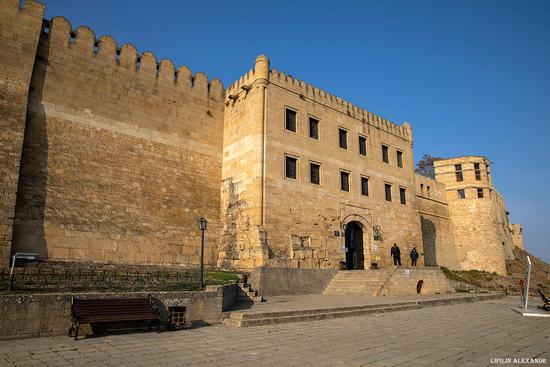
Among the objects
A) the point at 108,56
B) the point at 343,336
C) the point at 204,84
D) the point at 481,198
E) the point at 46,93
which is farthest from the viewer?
the point at 481,198

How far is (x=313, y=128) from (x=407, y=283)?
8891 mm

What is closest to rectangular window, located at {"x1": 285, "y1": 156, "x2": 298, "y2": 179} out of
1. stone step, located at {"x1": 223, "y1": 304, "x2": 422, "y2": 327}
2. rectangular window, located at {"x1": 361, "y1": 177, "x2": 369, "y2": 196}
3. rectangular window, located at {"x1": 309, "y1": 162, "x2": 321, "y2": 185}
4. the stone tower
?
rectangular window, located at {"x1": 309, "y1": 162, "x2": 321, "y2": 185}

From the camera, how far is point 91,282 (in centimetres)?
954

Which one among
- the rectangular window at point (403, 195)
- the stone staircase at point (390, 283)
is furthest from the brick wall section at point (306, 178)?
the stone staircase at point (390, 283)

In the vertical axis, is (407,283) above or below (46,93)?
below

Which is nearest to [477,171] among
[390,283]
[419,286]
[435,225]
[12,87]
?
[435,225]

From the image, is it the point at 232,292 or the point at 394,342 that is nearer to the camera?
the point at 394,342

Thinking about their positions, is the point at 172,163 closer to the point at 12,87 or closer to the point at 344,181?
the point at 12,87

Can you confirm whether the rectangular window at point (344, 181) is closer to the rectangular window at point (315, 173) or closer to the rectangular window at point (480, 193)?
the rectangular window at point (315, 173)

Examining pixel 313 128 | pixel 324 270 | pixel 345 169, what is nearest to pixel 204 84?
pixel 313 128

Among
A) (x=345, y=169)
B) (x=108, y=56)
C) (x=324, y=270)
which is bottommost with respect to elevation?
(x=324, y=270)

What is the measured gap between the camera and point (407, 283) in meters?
16.1

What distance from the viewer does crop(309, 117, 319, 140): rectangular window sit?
19.5 m

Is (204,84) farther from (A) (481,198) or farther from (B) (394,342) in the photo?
(A) (481,198)
